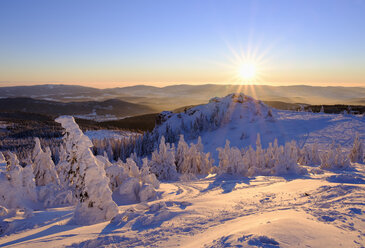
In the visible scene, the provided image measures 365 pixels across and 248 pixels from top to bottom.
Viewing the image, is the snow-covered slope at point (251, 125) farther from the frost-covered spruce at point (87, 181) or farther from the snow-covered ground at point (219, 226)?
the frost-covered spruce at point (87, 181)

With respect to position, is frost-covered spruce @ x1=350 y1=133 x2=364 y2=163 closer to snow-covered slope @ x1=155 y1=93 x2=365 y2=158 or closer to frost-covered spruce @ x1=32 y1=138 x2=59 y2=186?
snow-covered slope @ x1=155 y1=93 x2=365 y2=158

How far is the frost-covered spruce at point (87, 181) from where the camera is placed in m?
8.34

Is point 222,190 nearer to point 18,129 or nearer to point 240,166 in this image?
point 240,166

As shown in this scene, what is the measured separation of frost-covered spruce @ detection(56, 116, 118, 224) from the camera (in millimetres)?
8344

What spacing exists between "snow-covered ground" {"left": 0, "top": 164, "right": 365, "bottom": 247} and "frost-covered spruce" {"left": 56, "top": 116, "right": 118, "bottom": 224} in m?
0.67

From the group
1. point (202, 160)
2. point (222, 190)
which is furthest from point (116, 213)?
point (202, 160)

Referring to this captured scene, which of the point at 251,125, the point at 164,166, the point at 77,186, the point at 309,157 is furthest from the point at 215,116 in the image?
Answer: the point at 77,186

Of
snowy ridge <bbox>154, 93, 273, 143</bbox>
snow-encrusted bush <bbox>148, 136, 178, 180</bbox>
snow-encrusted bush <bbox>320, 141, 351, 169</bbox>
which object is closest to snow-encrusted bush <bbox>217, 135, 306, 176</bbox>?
snow-encrusted bush <bbox>320, 141, 351, 169</bbox>

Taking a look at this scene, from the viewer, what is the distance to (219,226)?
277 inches

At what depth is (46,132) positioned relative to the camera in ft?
373

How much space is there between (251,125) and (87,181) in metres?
44.1

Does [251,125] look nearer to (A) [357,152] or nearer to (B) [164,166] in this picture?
(A) [357,152]

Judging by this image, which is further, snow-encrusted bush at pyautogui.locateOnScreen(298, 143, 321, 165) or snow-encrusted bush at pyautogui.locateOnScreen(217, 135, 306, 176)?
snow-encrusted bush at pyautogui.locateOnScreen(298, 143, 321, 165)

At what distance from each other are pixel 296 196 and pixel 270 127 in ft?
123
